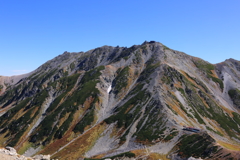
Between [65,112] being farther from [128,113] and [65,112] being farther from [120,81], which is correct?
[120,81]

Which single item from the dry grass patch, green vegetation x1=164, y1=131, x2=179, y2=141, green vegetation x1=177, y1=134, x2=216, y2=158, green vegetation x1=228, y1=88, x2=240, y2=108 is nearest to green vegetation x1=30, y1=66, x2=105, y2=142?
the dry grass patch

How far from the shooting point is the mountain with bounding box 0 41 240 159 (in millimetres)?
90606

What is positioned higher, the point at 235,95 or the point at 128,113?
the point at 235,95

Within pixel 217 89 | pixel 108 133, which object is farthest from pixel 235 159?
pixel 217 89

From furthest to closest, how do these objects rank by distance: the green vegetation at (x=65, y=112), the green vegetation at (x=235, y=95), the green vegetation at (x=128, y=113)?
the green vegetation at (x=235, y=95)
the green vegetation at (x=65, y=112)
the green vegetation at (x=128, y=113)

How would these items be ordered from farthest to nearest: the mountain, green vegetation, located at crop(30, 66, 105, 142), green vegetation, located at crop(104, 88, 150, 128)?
green vegetation, located at crop(30, 66, 105, 142) → green vegetation, located at crop(104, 88, 150, 128) → the mountain

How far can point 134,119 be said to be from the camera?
126438 mm

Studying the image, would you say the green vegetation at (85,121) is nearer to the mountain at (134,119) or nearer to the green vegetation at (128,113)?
the mountain at (134,119)

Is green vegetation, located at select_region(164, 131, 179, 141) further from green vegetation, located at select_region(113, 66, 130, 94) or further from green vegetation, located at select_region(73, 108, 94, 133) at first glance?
green vegetation, located at select_region(113, 66, 130, 94)

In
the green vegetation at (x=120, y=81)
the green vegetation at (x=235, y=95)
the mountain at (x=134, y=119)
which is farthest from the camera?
the green vegetation at (x=120, y=81)

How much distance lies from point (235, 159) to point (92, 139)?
85267 millimetres

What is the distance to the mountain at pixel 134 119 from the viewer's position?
90606 mm

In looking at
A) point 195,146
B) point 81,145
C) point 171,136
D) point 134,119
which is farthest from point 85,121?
point 195,146

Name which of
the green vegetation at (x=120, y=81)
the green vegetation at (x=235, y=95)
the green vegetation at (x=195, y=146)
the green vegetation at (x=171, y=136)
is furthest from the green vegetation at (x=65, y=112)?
the green vegetation at (x=235, y=95)
